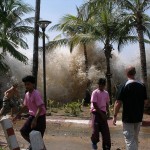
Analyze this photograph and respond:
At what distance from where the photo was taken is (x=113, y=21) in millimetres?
24656

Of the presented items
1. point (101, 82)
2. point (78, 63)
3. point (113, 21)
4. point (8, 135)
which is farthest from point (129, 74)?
point (78, 63)

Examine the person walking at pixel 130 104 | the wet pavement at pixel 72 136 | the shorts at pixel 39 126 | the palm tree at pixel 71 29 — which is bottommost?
the wet pavement at pixel 72 136

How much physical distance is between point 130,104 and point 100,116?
1.54 metres

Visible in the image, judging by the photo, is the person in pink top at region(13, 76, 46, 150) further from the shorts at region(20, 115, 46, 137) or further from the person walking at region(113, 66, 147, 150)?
the person walking at region(113, 66, 147, 150)

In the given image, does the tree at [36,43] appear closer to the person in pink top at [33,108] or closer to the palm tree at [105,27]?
the palm tree at [105,27]

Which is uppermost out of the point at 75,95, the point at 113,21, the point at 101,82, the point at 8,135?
the point at 113,21

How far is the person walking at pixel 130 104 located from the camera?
7.73 meters

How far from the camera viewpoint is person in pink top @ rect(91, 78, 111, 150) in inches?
362

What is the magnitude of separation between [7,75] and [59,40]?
4827 mm

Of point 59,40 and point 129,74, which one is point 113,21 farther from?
point 129,74

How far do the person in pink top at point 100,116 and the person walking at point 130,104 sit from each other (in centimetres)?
143

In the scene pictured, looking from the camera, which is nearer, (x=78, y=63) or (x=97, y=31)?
(x=97, y=31)

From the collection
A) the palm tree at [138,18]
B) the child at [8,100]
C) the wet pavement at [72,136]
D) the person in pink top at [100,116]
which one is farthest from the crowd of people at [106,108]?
the palm tree at [138,18]

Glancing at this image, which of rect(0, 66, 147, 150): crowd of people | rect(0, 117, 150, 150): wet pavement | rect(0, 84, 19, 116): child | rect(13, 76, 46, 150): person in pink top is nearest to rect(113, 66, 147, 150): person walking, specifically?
rect(0, 66, 147, 150): crowd of people
